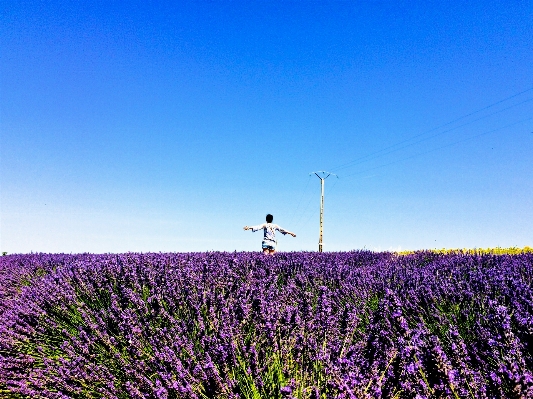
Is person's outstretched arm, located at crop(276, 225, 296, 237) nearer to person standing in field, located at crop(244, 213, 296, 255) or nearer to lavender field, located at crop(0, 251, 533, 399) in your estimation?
person standing in field, located at crop(244, 213, 296, 255)

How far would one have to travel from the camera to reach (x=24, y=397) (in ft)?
10.4

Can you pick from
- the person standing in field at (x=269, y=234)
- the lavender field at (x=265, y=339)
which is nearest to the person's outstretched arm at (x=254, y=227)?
the person standing in field at (x=269, y=234)

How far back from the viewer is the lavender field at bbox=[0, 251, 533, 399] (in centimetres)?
182

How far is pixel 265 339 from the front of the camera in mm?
2584

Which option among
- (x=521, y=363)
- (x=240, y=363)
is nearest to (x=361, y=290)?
(x=240, y=363)

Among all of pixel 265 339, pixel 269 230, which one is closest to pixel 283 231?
pixel 269 230

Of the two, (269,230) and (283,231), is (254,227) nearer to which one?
(269,230)

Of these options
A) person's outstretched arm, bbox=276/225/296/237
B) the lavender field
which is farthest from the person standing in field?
the lavender field

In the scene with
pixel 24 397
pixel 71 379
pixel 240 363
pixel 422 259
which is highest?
pixel 422 259

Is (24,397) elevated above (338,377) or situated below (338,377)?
below

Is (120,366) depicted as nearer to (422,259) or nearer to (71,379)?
(71,379)

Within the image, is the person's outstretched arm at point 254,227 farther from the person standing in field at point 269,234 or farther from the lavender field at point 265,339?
the lavender field at point 265,339

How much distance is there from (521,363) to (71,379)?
8.02ft

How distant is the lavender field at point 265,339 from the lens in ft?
5.98
